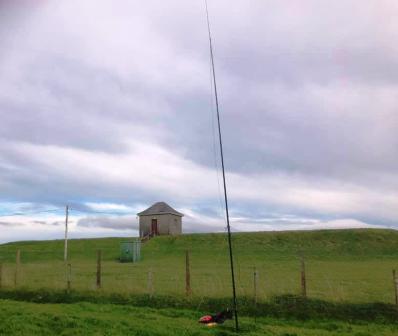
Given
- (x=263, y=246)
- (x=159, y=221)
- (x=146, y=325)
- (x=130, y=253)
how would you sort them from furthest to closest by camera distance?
(x=159, y=221) < (x=263, y=246) < (x=130, y=253) < (x=146, y=325)

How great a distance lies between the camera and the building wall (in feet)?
237

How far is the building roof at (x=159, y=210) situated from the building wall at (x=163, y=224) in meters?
0.49

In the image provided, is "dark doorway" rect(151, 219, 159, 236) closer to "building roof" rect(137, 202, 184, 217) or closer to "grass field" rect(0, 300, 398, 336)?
"building roof" rect(137, 202, 184, 217)

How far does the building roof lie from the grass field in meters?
59.7

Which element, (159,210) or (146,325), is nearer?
(146,325)

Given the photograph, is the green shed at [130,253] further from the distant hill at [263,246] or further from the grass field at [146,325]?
the grass field at [146,325]

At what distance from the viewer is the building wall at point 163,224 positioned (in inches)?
2847

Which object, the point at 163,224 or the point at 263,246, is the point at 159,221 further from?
the point at 263,246

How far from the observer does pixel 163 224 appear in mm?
72500

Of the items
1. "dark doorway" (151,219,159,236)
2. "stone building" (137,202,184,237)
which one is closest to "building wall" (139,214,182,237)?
"stone building" (137,202,184,237)

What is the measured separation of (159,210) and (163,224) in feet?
8.14

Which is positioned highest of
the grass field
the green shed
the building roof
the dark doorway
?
the building roof

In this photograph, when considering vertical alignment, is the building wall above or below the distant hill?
above

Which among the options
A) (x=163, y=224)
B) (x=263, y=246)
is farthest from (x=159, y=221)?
(x=263, y=246)
